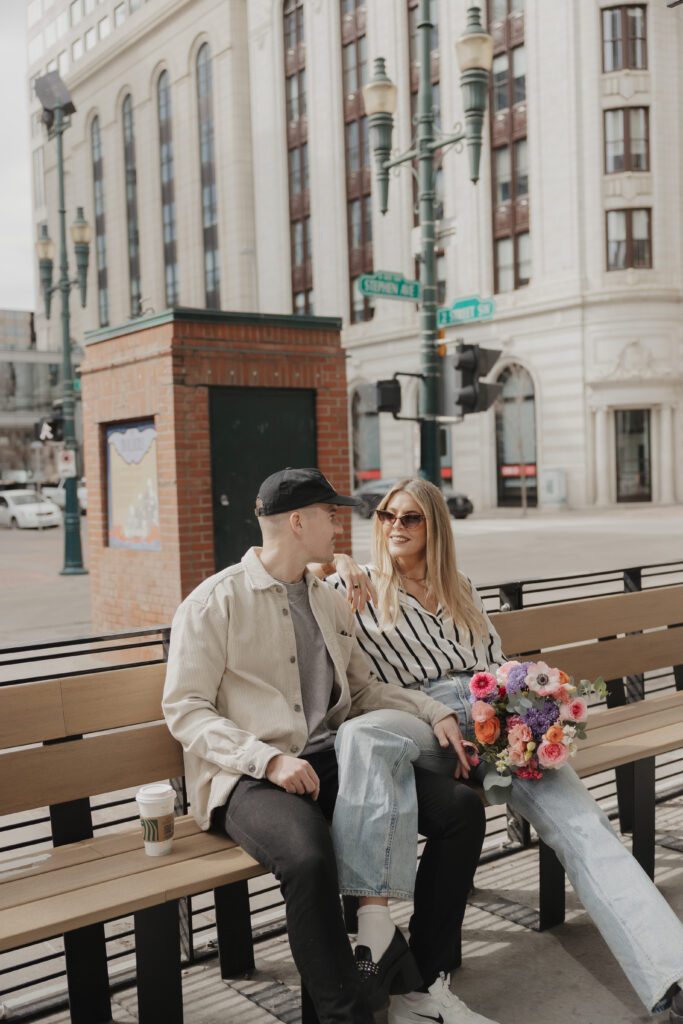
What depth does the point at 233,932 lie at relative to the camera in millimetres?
3781

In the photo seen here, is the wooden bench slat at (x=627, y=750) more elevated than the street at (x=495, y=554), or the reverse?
the wooden bench slat at (x=627, y=750)

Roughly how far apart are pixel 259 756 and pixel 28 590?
16128 mm

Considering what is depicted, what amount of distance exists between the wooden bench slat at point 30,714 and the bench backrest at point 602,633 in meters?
2.09

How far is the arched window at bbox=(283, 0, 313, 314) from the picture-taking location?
48188 millimetres

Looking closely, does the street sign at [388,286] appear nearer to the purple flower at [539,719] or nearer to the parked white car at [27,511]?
the purple flower at [539,719]

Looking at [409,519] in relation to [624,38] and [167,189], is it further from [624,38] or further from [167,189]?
[167,189]

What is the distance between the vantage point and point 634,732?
4.59 metres

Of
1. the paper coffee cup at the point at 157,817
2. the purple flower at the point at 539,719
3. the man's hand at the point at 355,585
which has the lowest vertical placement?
the paper coffee cup at the point at 157,817

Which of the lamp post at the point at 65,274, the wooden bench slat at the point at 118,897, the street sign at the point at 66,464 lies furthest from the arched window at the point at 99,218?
the wooden bench slat at the point at 118,897

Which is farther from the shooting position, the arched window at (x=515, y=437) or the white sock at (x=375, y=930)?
the arched window at (x=515, y=437)

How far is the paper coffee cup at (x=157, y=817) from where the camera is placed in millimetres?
3209

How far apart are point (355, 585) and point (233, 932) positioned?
1.32 m

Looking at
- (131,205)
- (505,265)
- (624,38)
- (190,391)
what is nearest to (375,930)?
(190,391)

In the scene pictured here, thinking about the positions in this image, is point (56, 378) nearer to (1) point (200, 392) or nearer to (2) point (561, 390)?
(2) point (561, 390)
